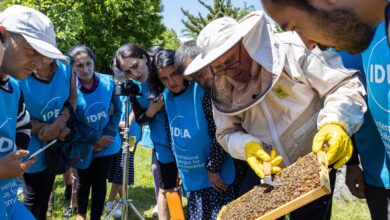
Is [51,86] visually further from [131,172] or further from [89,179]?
[131,172]

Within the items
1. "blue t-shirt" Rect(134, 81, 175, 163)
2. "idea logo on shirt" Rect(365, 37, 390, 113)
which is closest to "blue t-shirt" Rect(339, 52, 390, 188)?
"idea logo on shirt" Rect(365, 37, 390, 113)

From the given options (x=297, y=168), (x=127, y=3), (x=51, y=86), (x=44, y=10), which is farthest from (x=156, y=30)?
(x=297, y=168)

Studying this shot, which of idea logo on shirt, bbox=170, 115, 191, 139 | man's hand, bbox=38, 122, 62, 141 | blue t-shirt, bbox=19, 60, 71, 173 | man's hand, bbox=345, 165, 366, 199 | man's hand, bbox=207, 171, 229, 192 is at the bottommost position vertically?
man's hand, bbox=345, 165, 366, 199

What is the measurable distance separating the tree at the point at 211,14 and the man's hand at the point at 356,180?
2482 cm

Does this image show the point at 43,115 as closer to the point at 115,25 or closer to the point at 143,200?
the point at 143,200

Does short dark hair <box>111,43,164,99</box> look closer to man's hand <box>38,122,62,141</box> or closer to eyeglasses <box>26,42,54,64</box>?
man's hand <box>38,122,62,141</box>

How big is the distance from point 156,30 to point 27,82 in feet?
85.1

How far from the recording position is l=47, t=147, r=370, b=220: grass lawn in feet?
16.1

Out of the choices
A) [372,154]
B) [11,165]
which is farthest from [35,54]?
[372,154]

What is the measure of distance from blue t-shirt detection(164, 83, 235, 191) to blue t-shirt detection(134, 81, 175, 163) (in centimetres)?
89

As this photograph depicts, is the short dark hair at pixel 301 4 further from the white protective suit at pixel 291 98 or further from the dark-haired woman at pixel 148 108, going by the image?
the dark-haired woman at pixel 148 108

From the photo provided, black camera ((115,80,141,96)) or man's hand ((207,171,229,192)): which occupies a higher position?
black camera ((115,80,141,96))

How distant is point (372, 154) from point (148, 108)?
2.39m

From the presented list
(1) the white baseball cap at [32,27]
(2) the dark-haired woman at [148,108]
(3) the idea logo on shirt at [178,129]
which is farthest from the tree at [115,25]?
(1) the white baseball cap at [32,27]
